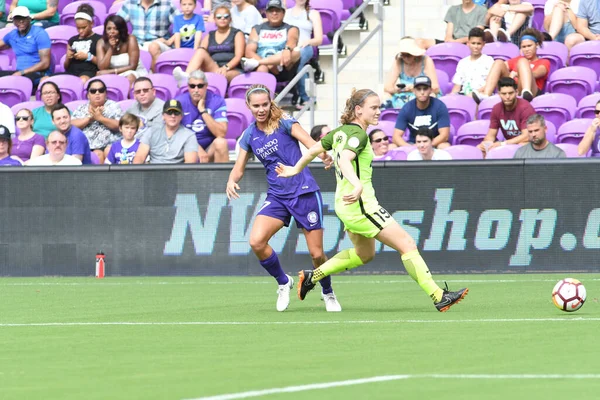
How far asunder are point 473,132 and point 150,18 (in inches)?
269

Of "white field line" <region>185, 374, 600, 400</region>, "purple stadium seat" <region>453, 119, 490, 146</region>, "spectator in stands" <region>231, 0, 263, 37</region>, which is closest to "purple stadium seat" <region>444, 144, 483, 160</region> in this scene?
"purple stadium seat" <region>453, 119, 490, 146</region>

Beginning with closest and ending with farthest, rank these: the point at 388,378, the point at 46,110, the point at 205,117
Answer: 1. the point at 388,378
2. the point at 205,117
3. the point at 46,110

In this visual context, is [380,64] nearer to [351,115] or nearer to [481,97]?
[481,97]

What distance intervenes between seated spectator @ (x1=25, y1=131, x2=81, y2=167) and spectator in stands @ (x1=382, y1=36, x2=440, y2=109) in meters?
4.77

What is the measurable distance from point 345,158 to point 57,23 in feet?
46.1

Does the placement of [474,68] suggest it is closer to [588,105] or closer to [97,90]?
[588,105]

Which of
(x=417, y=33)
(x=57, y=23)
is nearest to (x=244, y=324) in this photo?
(x=417, y=33)

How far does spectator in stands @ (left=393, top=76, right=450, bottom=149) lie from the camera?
16.7 m

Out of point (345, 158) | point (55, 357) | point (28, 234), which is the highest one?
point (345, 158)

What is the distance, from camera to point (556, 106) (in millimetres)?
17156

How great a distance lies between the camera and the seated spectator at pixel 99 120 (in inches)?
712

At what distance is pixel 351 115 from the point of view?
10.4 m

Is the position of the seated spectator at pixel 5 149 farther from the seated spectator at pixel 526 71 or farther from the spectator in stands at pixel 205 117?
the seated spectator at pixel 526 71

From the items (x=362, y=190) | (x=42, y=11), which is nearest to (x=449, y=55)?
(x=42, y=11)
